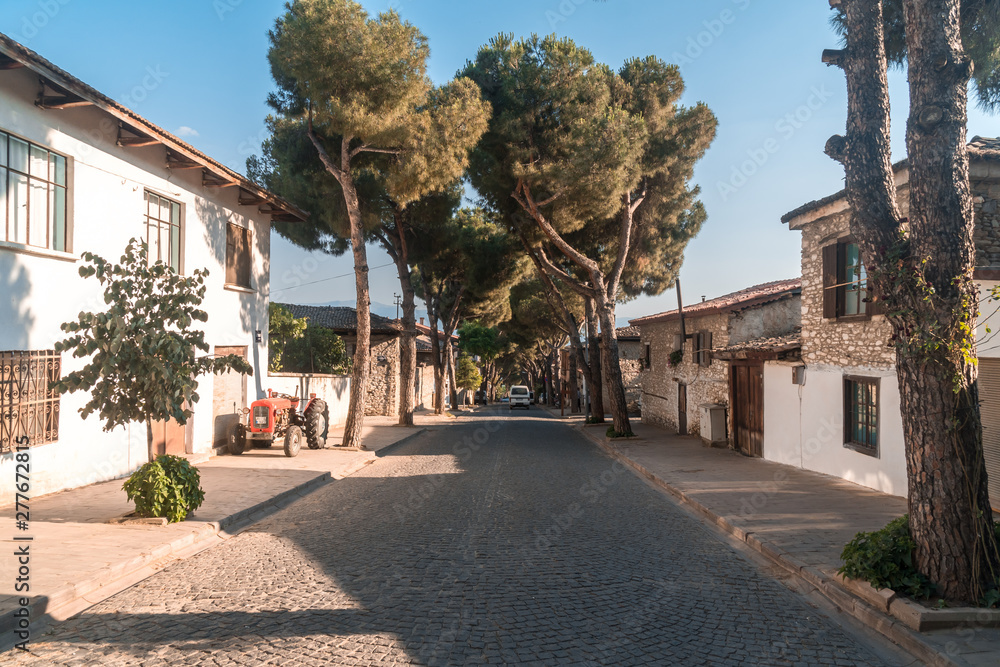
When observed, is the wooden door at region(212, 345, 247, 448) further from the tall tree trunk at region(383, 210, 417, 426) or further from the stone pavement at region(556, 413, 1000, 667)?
the stone pavement at region(556, 413, 1000, 667)

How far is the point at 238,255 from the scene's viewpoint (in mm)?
16234

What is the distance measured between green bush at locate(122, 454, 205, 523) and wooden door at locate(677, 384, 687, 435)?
1708 centimetres

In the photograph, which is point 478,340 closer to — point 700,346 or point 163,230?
point 700,346

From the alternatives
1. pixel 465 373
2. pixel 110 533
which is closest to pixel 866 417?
pixel 110 533

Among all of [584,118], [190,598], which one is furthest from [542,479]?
[584,118]

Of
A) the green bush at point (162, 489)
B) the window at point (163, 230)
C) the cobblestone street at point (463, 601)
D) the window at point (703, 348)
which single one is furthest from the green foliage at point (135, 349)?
the window at point (703, 348)

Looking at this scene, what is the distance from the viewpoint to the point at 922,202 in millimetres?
5305

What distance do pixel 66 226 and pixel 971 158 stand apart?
1354 cm

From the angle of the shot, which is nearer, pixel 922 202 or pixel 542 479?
pixel 922 202

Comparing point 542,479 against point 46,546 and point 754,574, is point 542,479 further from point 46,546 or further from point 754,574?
point 46,546

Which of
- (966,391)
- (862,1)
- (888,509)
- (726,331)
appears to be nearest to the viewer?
(966,391)

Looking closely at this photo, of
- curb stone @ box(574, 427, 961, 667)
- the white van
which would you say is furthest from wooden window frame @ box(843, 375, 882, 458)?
the white van

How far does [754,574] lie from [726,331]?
41.0ft

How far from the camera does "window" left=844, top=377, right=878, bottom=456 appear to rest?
35.4 feet
